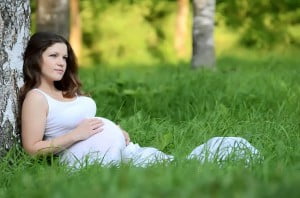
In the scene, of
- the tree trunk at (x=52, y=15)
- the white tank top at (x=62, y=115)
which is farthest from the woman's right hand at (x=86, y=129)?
the tree trunk at (x=52, y=15)

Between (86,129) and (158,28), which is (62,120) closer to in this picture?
(86,129)

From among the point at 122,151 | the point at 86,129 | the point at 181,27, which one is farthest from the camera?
the point at 181,27

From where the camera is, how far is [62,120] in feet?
15.3

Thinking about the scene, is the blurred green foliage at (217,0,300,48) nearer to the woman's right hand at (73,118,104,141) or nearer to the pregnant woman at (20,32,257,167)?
the pregnant woman at (20,32,257,167)

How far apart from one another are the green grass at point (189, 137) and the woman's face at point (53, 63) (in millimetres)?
549

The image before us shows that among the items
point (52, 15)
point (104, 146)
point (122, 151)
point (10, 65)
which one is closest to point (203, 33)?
point (52, 15)

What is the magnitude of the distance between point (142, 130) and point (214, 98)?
134 centimetres

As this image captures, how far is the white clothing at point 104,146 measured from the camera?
443cm

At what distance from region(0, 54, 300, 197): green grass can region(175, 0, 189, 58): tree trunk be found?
11.4 meters

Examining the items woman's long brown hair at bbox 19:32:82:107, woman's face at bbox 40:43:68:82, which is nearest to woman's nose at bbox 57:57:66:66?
woman's face at bbox 40:43:68:82

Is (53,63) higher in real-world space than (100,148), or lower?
higher

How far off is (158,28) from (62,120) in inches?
702

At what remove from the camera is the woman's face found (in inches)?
186

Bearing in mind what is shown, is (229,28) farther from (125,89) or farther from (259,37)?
(125,89)
